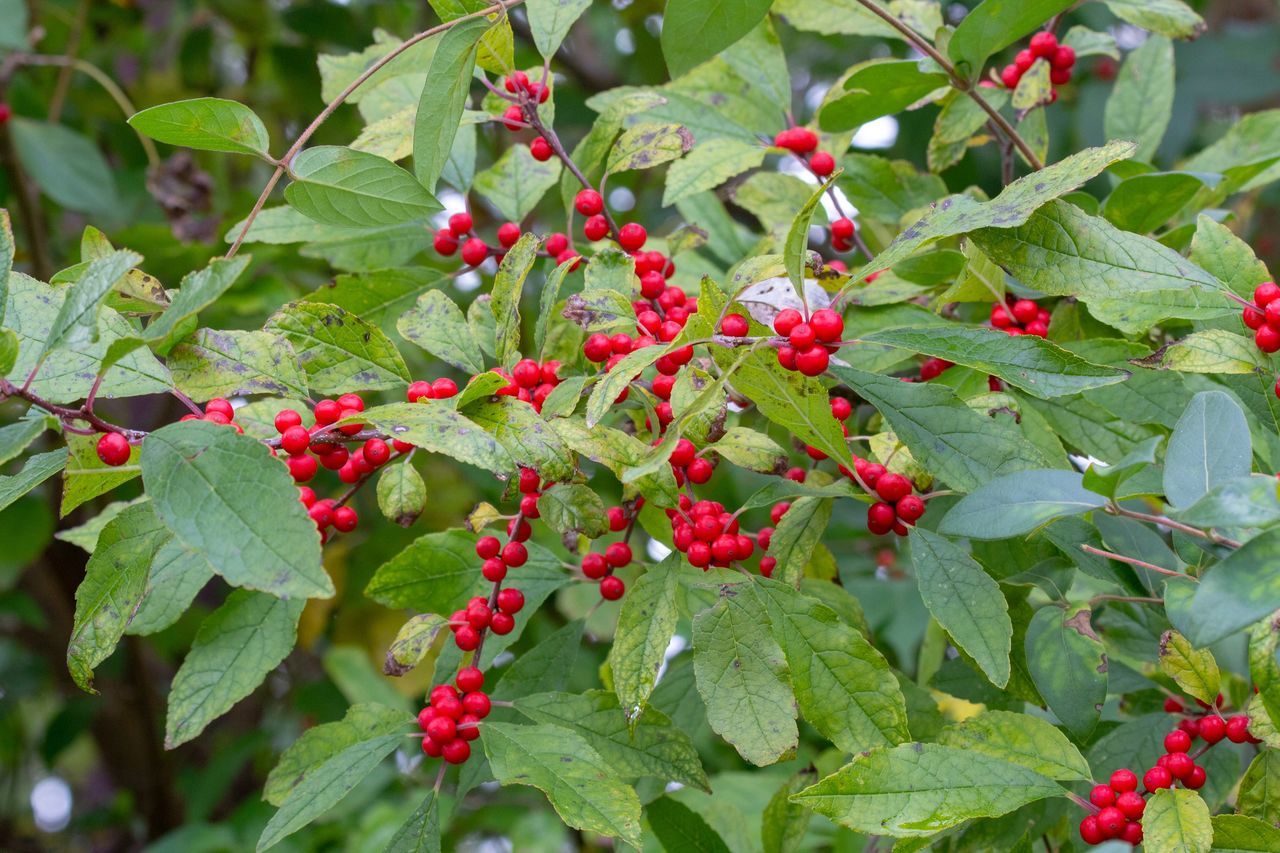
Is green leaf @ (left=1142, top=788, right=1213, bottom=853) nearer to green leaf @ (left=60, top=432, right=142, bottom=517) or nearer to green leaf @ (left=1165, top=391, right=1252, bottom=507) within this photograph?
green leaf @ (left=1165, top=391, right=1252, bottom=507)

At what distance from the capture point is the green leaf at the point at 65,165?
2199 mm

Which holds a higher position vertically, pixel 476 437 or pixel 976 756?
pixel 476 437

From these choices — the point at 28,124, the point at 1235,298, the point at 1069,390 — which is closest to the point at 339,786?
the point at 1069,390

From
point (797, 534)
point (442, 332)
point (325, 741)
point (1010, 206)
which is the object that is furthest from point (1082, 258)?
point (325, 741)

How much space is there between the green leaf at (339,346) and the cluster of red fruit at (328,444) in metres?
0.03

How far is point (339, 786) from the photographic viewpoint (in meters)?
0.88

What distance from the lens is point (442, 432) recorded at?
2.58 ft

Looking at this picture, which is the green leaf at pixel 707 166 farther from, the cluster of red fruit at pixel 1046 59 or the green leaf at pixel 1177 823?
the green leaf at pixel 1177 823

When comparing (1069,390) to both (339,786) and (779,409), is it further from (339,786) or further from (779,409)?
(339,786)

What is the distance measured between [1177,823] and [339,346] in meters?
0.73

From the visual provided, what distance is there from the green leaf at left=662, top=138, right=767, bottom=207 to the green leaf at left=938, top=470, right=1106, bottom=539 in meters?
0.44

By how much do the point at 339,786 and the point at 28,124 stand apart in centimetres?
188

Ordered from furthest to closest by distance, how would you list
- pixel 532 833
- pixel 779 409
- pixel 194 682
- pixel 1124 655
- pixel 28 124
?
pixel 28 124
pixel 532 833
pixel 1124 655
pixel 194 682
pixel 779 409

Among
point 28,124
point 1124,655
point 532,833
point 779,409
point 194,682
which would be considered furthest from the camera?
point 28,124
